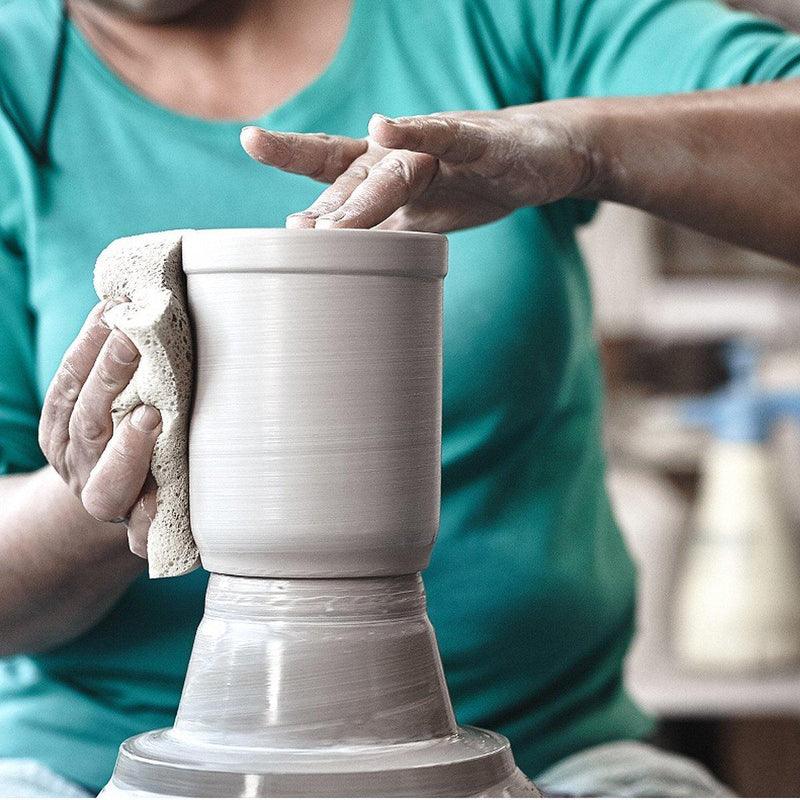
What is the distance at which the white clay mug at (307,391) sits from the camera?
2.23ft

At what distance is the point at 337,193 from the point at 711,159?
34 cm

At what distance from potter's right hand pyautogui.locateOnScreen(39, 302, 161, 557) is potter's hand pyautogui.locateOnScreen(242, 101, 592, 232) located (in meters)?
0.12

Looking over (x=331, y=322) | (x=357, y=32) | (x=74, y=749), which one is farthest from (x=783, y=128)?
(x=74, y=749)

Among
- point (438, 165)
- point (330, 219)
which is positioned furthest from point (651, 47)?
point (330, 219)

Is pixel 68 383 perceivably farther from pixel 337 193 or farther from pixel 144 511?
pixel 337 193

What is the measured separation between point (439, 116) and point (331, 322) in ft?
0.59

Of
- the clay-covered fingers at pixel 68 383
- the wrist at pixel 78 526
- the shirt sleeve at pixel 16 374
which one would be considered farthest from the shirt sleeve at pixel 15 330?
the clay-covered fingers at pixel 68 383

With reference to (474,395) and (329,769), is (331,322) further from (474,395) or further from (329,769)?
(474,395)

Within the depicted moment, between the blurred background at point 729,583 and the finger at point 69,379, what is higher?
the finger at point 69,379

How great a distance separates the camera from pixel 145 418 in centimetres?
70

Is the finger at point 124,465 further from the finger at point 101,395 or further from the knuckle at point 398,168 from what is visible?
the knuckle at point 398,168

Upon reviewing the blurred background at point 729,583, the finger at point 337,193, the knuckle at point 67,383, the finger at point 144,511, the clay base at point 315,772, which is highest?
the finger at point 337,193

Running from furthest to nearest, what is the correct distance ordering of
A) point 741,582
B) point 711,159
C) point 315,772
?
point 741,582
point 711,159
point 315,772

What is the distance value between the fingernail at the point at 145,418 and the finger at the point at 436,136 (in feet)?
0.63
